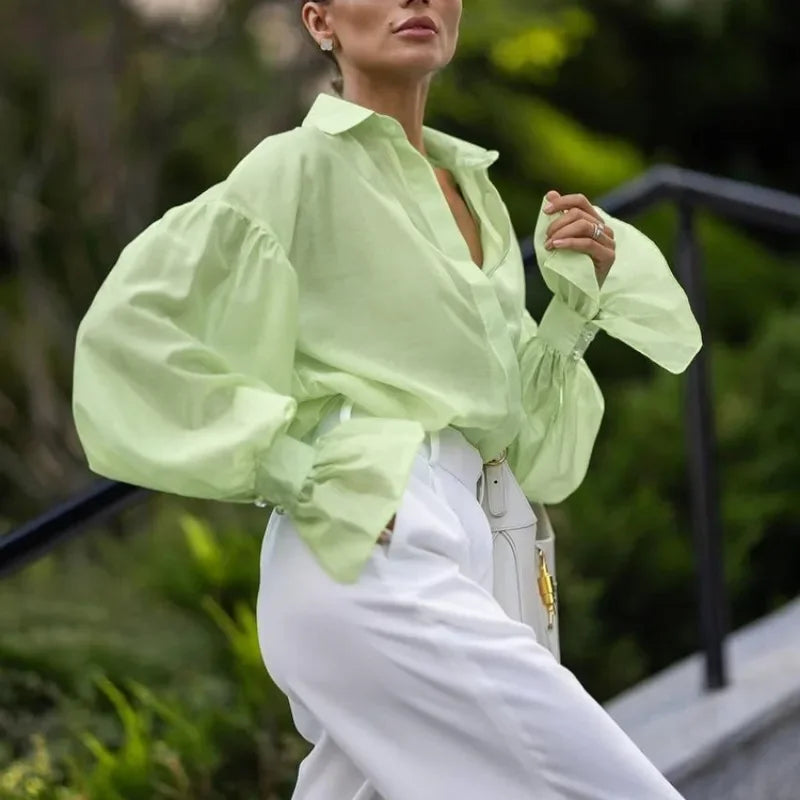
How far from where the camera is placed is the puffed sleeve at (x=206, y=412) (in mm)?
2004

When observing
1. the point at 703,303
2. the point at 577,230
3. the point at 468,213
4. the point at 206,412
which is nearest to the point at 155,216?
the point at 703,303

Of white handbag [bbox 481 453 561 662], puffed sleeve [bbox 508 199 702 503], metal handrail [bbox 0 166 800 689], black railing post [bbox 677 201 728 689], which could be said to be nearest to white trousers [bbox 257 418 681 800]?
white handbag [bbox 481 453 561 662]

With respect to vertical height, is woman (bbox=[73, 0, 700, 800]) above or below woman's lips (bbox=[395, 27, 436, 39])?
below

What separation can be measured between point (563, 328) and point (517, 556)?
→ 0.35 m

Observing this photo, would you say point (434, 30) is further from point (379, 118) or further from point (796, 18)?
point (796, 18)

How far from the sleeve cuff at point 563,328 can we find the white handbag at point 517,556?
0.21 meters

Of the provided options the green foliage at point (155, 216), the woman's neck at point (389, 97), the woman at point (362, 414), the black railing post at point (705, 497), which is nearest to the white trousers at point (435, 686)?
the woman at point (362, 414)


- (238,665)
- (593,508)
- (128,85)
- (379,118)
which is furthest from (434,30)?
(128,85)

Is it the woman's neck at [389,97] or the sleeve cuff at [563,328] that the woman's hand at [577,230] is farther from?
the woman's neck at [389,97]

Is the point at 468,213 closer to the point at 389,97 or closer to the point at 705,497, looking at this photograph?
the point at 389,97

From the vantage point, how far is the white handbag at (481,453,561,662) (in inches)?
89.7

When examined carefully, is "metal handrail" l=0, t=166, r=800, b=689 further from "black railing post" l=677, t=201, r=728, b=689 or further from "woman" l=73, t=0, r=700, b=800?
"woman" l=73, t=0, r=700, b=800

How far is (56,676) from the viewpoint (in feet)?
11.7

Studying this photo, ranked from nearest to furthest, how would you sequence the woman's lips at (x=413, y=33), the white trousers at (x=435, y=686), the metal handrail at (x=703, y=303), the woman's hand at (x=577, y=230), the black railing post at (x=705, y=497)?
the white trousers at (x=435, y=686) → the woman's lips at (x=413, y=33) → the woman's hand at (x=577, y=230) → the metal handrail at (x=703, y=303) → the black railing post at (x=705, y=497)
